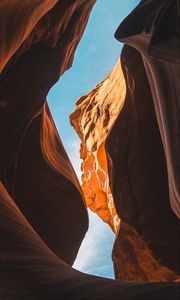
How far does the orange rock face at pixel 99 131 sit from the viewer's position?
33.1ft

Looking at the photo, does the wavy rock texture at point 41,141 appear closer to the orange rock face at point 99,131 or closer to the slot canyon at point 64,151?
the slot canyon at point 64,151

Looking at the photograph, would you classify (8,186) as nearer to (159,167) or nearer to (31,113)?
(31,113)

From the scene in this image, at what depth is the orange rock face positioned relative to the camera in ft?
33.1

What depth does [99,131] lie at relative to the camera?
10.8 metres

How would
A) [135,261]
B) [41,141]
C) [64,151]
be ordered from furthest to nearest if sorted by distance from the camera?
[64,151] → [135,261] → [41,141]

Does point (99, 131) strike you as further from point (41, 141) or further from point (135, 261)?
point (135, 261)

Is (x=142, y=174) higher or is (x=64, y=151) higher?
(x=64, y=151)

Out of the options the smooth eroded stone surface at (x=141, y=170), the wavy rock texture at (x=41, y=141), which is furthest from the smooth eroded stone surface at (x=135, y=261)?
the wavy rock texture at (x=41, y=141)

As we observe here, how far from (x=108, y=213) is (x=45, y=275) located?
10488mm

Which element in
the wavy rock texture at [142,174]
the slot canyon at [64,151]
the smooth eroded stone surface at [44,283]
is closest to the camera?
the smooth eroded stone surface at [44,283]

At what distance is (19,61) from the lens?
7605 mm

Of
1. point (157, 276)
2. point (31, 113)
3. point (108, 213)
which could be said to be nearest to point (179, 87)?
point (31, 113)

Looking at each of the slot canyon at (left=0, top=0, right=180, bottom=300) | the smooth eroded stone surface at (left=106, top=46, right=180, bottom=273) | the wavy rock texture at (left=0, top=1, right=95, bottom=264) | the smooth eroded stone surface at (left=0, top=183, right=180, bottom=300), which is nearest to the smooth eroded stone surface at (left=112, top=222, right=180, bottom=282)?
the slot canyon at (left=0, top=0, right=180, bottom=300)

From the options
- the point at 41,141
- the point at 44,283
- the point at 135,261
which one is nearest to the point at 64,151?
the point at 41,141
